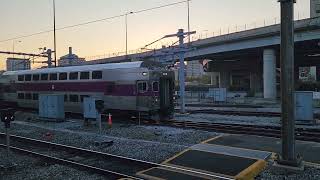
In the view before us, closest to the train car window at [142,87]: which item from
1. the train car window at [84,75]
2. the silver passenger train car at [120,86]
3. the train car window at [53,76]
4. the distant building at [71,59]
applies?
the silver passenger train car at [120,86]

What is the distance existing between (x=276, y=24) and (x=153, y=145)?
3740cm

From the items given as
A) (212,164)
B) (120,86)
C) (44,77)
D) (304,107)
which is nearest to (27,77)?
(44,77)

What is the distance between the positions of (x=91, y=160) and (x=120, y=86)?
9939mm

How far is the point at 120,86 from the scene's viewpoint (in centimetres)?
2269

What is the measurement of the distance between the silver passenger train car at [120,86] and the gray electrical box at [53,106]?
1.61 metres

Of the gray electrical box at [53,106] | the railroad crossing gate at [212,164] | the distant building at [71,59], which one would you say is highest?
the distant building at [71,59]

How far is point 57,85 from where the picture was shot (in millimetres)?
27125

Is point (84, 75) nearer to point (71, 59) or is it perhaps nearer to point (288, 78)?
point (288, 78)

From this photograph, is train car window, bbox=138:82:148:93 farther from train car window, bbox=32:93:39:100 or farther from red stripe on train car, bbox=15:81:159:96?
train car window, bbox=32:93:39:100

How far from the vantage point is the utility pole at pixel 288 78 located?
10.5 metres

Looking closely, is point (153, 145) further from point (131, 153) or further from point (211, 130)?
point (211, 130)

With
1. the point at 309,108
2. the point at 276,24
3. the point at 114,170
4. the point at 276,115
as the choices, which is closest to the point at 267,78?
the point at 276,24

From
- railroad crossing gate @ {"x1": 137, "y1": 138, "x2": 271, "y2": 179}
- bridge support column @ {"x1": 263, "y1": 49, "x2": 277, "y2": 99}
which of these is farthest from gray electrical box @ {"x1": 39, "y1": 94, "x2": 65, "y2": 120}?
bridge support column @ {"x1": 263, "y1": 49, "x2": 277, "y2": 99}

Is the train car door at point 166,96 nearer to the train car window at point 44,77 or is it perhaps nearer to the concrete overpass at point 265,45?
the concrete overpass at point 265,45
